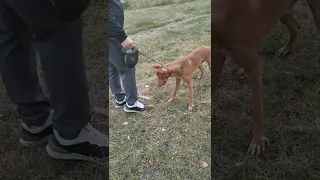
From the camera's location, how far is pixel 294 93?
6.31 feet

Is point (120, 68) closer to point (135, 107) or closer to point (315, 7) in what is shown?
point (135, 107)

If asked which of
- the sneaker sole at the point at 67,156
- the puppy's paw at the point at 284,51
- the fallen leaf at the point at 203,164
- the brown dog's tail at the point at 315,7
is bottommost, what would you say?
the puppy's paw at the point at 284,51

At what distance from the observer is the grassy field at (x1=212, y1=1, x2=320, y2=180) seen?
4.84 feet

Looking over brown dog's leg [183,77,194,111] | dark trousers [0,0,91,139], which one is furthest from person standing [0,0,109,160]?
brown dog's leg [183,77,194,111]

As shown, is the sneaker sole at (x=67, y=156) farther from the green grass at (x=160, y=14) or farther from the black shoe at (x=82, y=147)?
the green grass at (x=160, y=14)

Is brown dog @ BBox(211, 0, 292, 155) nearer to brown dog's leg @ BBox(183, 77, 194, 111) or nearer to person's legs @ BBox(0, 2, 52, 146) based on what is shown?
brown dog's leg @ BBox(183, 77, 194, 111)

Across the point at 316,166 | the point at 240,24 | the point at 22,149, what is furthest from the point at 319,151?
the point at 22,149

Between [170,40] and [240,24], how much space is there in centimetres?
55

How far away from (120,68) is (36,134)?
39 cm

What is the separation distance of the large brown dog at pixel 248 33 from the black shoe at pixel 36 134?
650 millimetres

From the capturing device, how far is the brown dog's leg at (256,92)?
140cm

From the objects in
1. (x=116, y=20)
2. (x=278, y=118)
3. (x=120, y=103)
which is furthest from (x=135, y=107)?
(x=278, y=118)

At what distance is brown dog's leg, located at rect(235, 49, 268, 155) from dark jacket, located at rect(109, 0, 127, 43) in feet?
1.27

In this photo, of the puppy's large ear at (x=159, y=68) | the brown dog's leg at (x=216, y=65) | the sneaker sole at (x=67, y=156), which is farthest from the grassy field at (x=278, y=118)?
the sneaker sole at (x=67, y=156)
